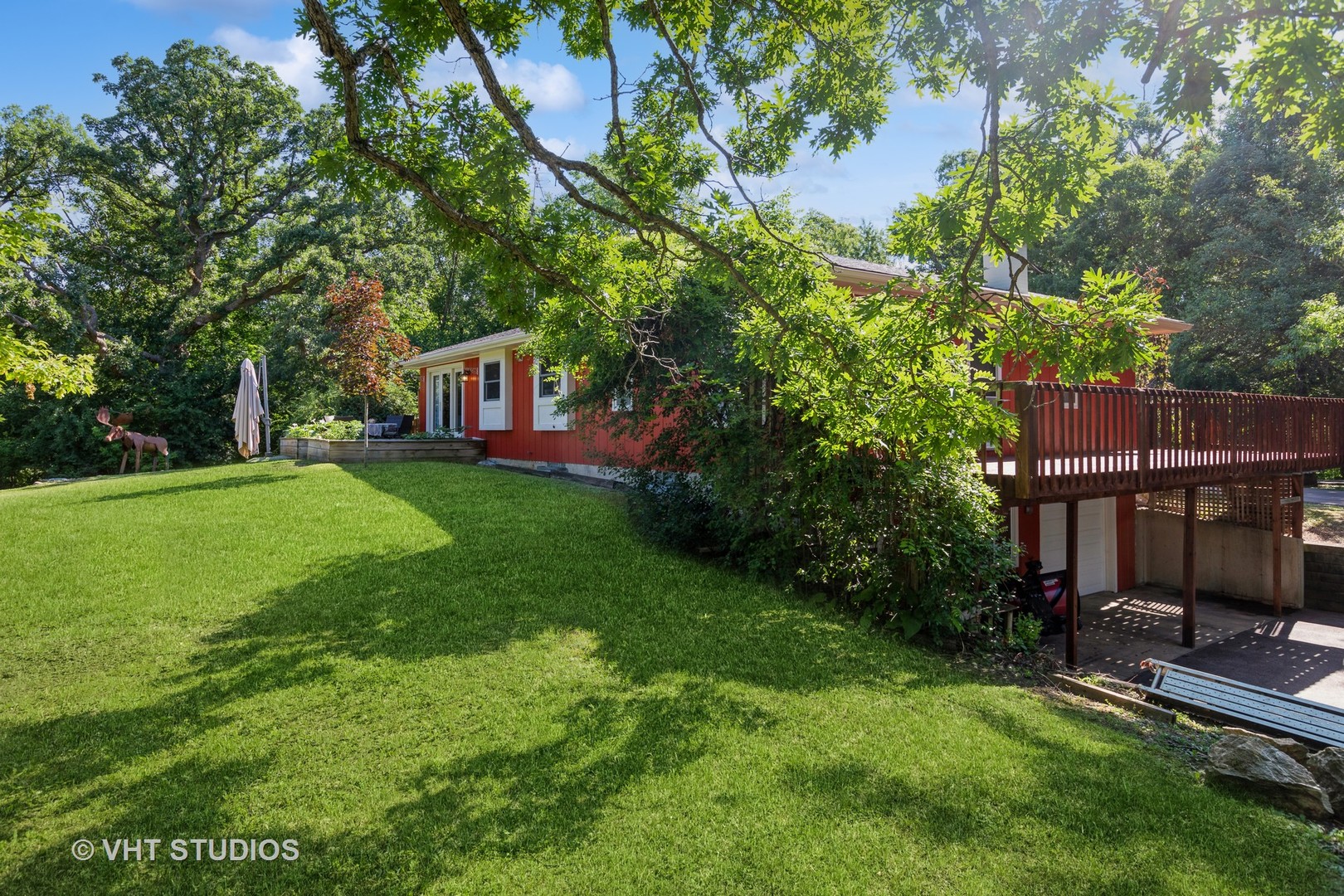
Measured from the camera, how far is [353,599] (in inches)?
236

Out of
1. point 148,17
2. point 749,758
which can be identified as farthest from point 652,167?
point 148,17

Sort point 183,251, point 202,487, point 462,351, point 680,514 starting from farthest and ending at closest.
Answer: point 183,251 → point 462,351 → point 202,487 → point 680,514

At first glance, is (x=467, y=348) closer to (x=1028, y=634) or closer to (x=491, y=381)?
(x=491, y=381)

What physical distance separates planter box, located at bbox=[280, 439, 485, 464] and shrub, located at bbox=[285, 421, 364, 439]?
372mm

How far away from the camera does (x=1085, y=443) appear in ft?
24.5

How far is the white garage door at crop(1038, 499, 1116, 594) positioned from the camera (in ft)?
37.4

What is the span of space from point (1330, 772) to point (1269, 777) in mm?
604

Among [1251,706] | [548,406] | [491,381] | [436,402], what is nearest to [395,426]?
[436,402]

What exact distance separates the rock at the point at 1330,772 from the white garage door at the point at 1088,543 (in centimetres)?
711

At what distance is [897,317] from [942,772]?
8.95 ft

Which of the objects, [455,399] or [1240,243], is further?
[1240,243]

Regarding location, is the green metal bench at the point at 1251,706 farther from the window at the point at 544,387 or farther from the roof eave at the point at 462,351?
the roof eave at the point at 462,351

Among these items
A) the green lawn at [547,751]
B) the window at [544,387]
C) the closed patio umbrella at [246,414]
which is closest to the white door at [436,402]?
the closed patio umbrella at [246,414]

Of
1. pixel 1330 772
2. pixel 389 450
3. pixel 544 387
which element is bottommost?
pixel 1330 772
